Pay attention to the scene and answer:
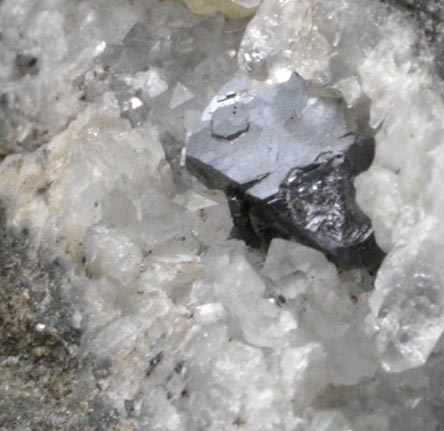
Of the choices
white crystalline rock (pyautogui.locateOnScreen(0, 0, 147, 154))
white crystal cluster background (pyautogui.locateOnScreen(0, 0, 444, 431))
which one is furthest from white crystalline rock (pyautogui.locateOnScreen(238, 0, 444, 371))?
white crystalline rock (pyautogui.locateOnScreen(0, 0, 147, 154))

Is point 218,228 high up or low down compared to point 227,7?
down

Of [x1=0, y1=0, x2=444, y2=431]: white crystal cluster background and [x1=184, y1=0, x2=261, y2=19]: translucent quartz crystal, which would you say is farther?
[x1=184, y1=0, x2=261, y2=19]: translucent quartz crystal

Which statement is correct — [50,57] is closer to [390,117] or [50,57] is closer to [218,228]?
[218,228]

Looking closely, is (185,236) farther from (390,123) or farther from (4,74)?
(4,74)

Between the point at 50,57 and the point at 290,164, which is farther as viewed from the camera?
the point at 50,57

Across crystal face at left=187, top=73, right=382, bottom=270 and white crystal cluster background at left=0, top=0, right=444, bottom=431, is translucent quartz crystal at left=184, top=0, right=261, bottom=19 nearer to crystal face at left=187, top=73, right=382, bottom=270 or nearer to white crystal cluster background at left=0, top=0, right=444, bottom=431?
white crystal cluster background at left=0, top=0, right=444, bottom=431

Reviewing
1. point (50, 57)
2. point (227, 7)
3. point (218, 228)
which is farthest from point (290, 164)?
point (50, 57)
